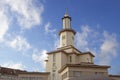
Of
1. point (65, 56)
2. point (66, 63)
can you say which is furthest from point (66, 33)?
point (66, 63)

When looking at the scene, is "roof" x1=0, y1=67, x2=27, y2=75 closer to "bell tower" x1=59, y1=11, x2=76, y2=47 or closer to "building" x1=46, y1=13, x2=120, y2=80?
"building" x1=46, y1=13, x2=120, y2=80

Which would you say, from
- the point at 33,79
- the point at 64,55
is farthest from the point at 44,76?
the point at 64,55

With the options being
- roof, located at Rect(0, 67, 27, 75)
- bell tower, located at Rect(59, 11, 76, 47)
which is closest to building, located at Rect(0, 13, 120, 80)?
bell tower, located at Rect(59, 11, 76, 47)

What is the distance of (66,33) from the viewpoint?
6769 centimetres

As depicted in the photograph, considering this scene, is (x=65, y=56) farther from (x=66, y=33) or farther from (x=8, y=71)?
(x=8, y=71)

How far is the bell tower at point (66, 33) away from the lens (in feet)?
222

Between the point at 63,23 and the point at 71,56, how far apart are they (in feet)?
32.3

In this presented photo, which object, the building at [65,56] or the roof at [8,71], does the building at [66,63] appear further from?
the roof at [8,71]

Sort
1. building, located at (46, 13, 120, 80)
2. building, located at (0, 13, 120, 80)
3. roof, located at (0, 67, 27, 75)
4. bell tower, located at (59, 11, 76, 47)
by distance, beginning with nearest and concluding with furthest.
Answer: building, located at (0, 13, 120, 80), building, located at (46, 13, 120, 80), bell tower, located at (59, 11, 76, 47), roof, located at (0, 67, 27, 75)

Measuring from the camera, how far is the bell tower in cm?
6756

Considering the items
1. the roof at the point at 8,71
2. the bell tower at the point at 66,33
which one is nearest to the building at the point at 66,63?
the bell tower at the point at 66,33

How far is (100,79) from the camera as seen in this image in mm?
37062

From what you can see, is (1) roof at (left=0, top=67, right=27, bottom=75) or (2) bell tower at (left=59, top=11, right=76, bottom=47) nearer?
(2) bell tower at (left=59, top=11, right=76, bottom=47)

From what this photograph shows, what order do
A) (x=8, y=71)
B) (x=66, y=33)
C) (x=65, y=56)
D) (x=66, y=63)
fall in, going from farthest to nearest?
(x=8, y=71)
(x=66, y=33)
(x=65, y=56)
(x=66, y=63)
